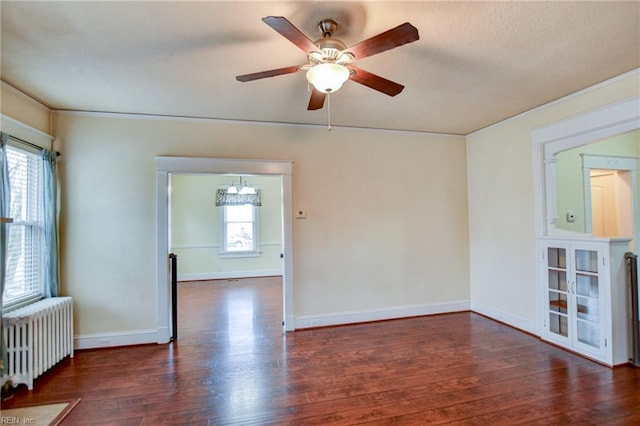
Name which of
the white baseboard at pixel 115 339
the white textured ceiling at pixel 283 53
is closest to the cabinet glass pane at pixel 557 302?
the white textured ceiling at pixel 283 53

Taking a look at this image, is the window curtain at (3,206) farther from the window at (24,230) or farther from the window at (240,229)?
the window at (240,229)

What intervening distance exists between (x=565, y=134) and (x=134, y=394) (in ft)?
15.8

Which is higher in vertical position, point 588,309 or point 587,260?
point 587,260

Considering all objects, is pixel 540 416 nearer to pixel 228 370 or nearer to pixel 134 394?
pixel 228 370

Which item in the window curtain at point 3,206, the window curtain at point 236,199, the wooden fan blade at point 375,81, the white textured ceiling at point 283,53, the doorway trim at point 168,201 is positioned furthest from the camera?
the window curtain at point 236,199

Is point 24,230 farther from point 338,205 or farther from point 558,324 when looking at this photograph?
point 558,324

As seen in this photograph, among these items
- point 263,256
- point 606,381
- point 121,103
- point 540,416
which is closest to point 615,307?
point 606,381

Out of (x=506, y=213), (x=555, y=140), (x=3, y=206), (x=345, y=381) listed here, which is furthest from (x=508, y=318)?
(x=3, y=206)

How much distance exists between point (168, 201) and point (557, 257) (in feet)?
14.8

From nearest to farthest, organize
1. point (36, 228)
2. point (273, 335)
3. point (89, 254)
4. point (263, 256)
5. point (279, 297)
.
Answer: point (36, 228) < point (89, 254) < point (273, 335) < point (279, 297) < point (263, 256)

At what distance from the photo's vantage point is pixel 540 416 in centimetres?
219

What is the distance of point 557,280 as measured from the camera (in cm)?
344

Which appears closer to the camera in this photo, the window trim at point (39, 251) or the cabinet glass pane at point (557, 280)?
the window trim at point (39, 251)

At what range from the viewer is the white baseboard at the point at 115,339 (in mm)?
3393
